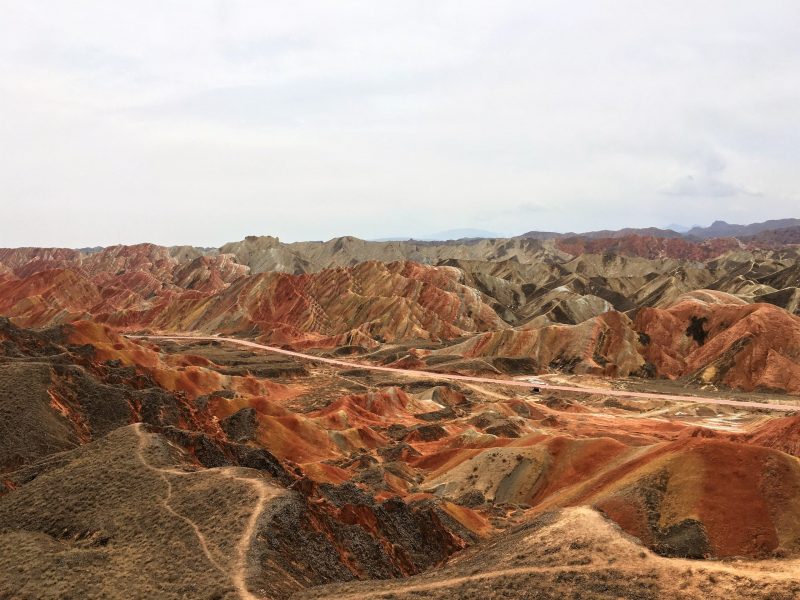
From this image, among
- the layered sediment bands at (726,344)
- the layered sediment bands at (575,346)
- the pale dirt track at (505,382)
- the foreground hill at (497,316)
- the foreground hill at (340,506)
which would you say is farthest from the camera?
the layered sediment bands at (575,346)

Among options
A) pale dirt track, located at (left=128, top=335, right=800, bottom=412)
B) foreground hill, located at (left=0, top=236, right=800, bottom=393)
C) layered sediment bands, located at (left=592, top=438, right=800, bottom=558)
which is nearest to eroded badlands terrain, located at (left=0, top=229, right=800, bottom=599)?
layered sediment bands, located at (left=592, top=438, right=800, bottom=558)

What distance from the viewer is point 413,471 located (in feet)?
181

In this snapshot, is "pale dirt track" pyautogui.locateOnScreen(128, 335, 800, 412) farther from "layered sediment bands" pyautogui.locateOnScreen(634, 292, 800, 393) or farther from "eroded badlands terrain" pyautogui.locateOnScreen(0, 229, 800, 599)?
"layered sediment bands" pyautogui.locateOnScreen(634, 292, 800, 393)

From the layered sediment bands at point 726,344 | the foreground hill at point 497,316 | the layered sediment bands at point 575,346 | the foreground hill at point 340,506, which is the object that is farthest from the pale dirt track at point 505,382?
the foreground hill at point 340,506

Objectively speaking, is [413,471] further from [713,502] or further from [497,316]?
[497,316]

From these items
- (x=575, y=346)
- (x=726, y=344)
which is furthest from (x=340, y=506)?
(x=726, y=344)

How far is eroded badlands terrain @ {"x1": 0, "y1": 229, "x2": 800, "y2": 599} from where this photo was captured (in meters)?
22.0

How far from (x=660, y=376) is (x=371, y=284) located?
85.2m

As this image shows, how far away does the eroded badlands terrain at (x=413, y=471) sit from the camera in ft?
72.2

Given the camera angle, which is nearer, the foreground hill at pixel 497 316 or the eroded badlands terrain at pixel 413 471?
the eroded badlands terrain at pixel 413 471

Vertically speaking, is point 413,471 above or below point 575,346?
below

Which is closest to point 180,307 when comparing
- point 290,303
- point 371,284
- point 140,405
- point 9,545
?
point 290,303

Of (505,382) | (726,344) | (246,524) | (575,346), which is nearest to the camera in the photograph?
(246,524)

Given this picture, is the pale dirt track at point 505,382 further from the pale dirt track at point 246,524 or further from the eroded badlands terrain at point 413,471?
the pale dirt track at point 246,524
